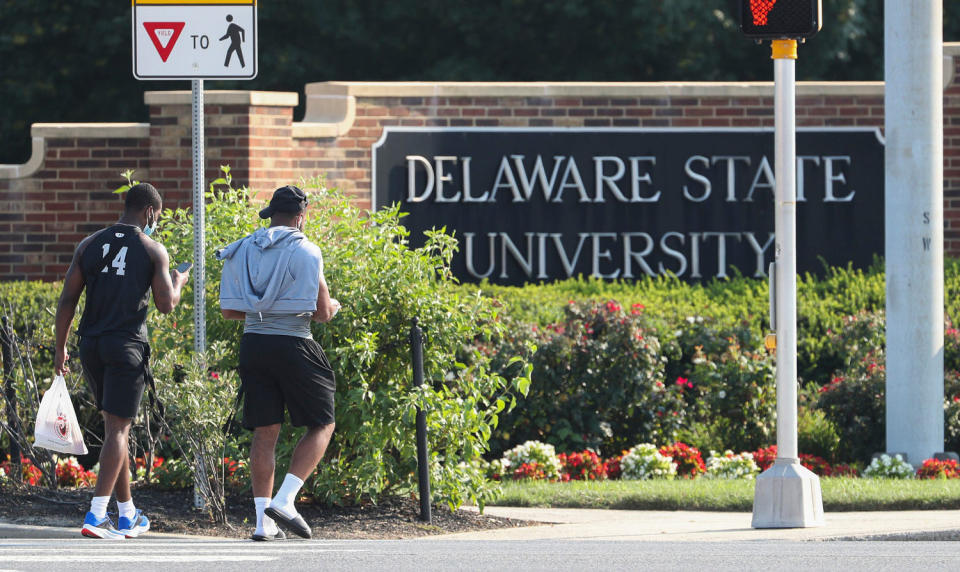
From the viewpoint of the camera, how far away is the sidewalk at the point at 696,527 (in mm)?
8281

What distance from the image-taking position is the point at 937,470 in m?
10.7

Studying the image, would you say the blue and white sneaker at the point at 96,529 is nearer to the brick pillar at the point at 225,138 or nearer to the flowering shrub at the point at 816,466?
the flowering shrub at the point at 816,466

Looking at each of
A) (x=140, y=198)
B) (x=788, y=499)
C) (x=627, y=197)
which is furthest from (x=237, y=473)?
(x=627, y=197)

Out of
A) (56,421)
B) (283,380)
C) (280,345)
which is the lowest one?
(56,421)

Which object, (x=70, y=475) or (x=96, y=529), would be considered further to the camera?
(x=70, y=475)

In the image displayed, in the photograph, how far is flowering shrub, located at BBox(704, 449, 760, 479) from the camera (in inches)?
430

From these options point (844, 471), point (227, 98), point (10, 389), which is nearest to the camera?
point (10, 389)

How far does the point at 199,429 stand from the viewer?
833 cm

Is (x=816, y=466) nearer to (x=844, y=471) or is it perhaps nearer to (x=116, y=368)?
(x=844, y=471)

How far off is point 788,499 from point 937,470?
2527 millimetres

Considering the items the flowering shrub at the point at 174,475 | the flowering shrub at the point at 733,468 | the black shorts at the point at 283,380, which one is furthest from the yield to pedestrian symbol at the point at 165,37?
the flowering shrub at the point at 733,468

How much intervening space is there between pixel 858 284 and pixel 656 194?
6.24ft

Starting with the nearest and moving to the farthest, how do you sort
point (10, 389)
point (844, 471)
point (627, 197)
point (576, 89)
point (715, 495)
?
point (10, 389) → point (715, 495) → point (844, 471) → point (576, 89) → point (627, 197)

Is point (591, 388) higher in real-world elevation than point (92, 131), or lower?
lower
